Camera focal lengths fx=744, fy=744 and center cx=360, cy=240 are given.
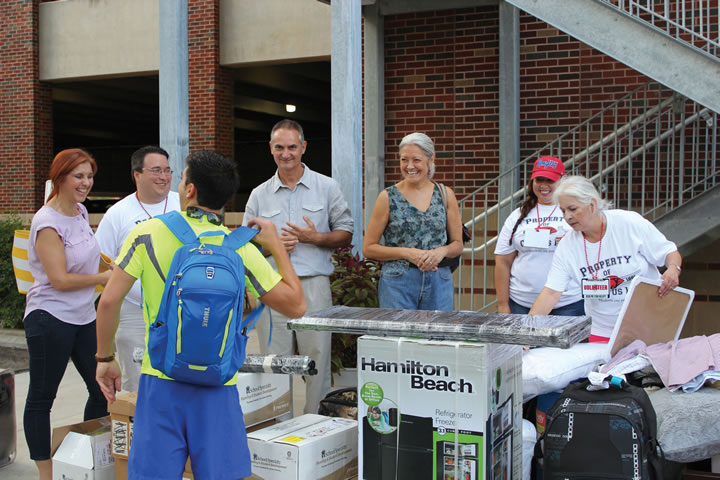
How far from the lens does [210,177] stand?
2570 mm

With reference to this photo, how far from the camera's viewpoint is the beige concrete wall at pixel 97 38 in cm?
1217

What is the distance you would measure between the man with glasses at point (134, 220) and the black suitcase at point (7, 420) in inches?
34.6

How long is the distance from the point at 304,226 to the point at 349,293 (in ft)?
4.10

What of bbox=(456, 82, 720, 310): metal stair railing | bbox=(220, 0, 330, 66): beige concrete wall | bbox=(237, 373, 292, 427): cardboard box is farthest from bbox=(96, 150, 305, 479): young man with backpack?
bbox=(220, 0, 330, 66): beige concrete wall

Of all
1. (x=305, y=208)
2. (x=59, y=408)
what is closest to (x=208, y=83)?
(x=59, y=408)

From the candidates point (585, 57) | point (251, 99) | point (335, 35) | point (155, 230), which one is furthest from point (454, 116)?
point (251, 99)

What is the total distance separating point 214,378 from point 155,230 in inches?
22.0

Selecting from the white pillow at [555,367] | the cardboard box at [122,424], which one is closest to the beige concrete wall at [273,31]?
the white pillow at [555,367]

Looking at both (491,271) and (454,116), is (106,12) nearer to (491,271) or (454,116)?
(454,116)

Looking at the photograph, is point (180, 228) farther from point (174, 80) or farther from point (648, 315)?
point (174, 80)

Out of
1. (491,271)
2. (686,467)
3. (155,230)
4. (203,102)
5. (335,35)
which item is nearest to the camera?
(155,230)

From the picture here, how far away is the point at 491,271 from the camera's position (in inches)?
325

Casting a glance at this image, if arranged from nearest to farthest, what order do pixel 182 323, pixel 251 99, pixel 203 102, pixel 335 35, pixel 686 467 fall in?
pixel 182 323
pixel 686 467
pixel 335 35
pixel 203 102
pixel 251 99

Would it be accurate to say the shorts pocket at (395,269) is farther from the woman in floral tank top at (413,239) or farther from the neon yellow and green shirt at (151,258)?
the neon yellow and green shirt at (151,258)
